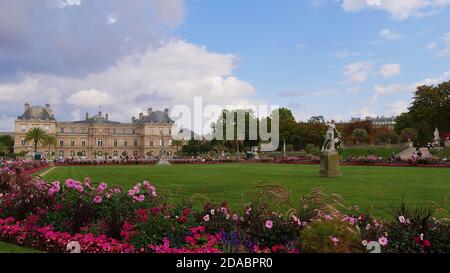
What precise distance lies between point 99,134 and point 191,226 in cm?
13172

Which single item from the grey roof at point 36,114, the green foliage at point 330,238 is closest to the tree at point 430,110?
the green foliage at point 330,238

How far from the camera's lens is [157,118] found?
140875 mm

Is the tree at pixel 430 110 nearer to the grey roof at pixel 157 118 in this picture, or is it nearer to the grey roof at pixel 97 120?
the grey roof at pixel 157 118

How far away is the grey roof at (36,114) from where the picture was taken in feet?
418

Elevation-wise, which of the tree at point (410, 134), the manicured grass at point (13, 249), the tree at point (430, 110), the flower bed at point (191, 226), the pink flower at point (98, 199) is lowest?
the manicured grass at point (13, 249)

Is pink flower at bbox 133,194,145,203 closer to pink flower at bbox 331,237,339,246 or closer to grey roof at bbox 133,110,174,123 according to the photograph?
pink flower at bbox 331,237,339,246

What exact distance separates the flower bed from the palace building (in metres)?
119

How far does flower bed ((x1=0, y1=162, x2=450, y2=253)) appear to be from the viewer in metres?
5.59

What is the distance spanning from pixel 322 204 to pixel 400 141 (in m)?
68.3

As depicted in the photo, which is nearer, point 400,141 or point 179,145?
point 400,141
